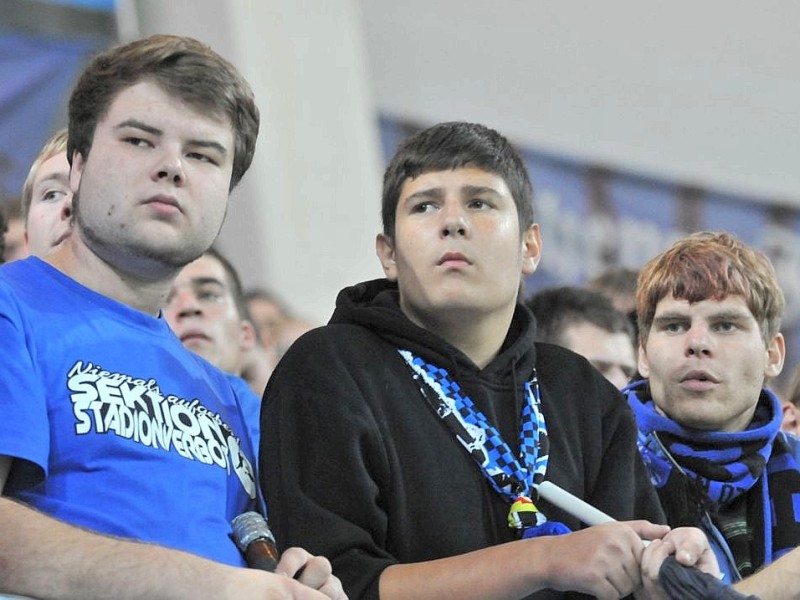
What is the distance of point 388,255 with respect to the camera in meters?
2.64

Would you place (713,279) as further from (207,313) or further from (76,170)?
(207,313)

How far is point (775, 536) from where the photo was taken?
274 cm

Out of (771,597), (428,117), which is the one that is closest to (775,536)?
(771,597)

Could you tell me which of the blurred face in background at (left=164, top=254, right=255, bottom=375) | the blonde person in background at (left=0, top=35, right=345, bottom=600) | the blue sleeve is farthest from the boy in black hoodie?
the blurred face in background at (left=164, top=254, right=255, bottom=375)

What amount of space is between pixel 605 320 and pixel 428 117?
3.74 metres

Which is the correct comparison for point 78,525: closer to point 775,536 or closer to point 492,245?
point 492,245

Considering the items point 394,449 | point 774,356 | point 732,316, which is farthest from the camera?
point 774,356

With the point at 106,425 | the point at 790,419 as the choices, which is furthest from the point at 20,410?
the point at 790,419

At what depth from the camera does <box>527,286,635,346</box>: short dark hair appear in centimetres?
380

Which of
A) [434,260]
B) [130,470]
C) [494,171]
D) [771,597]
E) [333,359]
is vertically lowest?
[771,597]

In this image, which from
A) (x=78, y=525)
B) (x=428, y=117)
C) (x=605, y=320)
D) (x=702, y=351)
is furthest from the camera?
(x=428, y=117)

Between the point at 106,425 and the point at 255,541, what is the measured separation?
0.30 metres

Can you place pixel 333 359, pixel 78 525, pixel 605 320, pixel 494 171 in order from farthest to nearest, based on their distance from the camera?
pixel 605 320, pixel 494 171, pixel 333 359, pixel 78 525

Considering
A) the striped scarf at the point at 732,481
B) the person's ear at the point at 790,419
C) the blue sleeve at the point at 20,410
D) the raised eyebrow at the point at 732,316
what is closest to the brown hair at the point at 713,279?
the raised eyebrow at the point at 732,316
